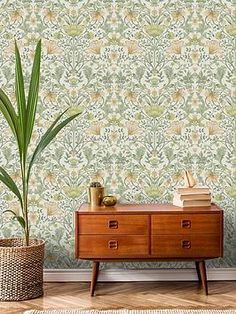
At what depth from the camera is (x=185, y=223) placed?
5344mm

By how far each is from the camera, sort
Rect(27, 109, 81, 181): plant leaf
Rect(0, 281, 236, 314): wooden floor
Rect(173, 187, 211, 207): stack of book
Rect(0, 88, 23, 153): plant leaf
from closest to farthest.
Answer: Rect(0, 281, 236, 314): wooden floor < Rect(0, 88, 23, 153): plant leaf < Rect(27, 109, 81, 181): plant leaf < Rect(173, 187, 211, 207): stack of book

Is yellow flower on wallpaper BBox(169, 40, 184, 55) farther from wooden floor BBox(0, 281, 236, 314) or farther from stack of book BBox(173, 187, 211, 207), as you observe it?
wooden floor BBox(0, 281, 236, 314)

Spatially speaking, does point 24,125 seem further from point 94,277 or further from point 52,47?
point 94,277

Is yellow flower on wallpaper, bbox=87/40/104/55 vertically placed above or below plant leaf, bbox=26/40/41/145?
above

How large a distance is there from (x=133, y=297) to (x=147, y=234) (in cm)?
41

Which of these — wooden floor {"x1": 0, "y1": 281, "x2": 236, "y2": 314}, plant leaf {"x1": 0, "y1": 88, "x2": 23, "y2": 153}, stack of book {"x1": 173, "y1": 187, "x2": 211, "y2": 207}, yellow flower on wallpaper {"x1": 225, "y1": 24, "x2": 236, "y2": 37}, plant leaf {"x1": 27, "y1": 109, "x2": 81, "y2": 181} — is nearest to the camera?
wooden floor {"x1": 0, "y1": 281, "x2": 236, "y2": 314}

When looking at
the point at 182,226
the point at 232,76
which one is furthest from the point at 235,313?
the point at 232,76

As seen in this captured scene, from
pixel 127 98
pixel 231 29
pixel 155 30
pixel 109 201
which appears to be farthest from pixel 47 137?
pixel 231 29

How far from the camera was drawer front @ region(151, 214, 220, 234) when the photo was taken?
17.5ft

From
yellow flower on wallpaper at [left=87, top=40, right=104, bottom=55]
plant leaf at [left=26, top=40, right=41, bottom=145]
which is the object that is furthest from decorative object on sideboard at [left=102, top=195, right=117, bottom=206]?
yellow flower on wallpaper at [left=87, top=40, right=104, bottom=55]

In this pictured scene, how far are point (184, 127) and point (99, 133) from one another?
59cm

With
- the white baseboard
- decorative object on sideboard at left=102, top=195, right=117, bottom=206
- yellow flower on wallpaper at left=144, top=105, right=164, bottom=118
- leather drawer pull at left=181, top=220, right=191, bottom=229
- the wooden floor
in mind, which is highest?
yellow flower on wallpaper at left=144, top=105, right=164, bottom=118

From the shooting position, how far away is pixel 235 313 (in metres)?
4.79

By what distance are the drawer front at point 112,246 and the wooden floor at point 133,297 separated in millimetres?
267
